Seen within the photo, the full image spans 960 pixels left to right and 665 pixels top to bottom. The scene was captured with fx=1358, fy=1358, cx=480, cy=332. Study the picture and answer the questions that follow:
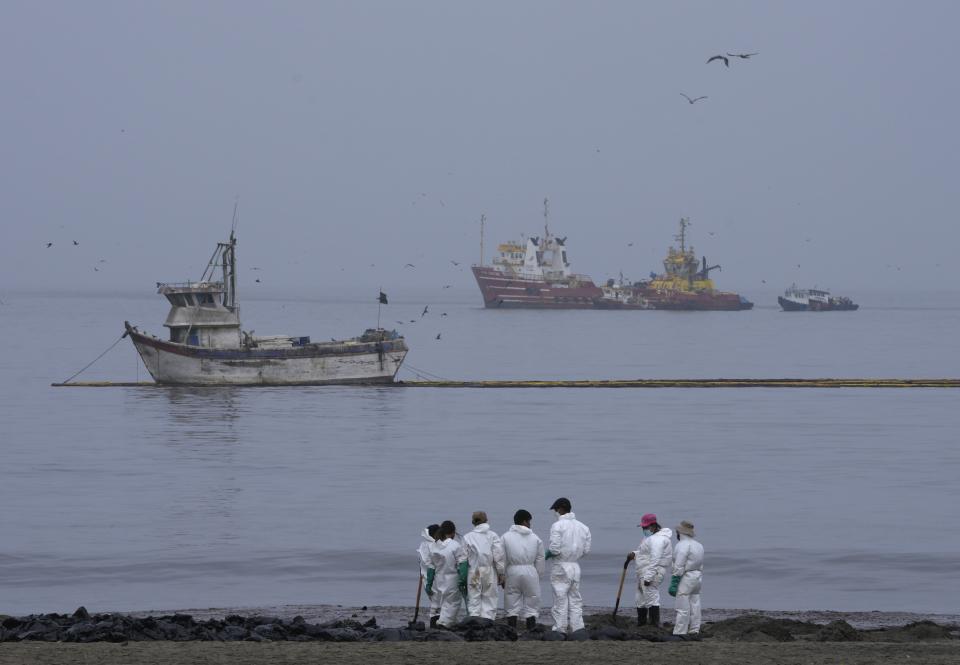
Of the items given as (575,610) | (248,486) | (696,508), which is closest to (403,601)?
(575,610)

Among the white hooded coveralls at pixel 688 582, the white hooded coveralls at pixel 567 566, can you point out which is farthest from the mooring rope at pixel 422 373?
the white hooded coveralls at pixel 688 582

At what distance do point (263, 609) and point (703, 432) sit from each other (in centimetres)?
3352

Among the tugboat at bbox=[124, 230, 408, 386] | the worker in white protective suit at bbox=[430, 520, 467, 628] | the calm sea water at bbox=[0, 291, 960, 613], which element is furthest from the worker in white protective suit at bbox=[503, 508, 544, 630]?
the tugboat at bbox=[124, 230, 408, 386]

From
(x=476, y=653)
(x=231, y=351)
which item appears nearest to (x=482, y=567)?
(x=476, y=653)

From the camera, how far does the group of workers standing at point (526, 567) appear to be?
15.9 meters

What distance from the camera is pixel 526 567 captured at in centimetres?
1603

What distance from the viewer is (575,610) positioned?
53.6 ft

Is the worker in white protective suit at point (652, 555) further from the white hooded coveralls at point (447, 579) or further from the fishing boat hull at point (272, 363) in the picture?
the fishing boat hull at point (272, 363)

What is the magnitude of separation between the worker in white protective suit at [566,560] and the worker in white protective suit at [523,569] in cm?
18

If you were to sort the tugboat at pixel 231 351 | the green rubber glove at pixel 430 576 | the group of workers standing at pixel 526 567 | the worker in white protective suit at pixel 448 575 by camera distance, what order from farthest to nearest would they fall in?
1. the tugboat at pixel 231 351
2. the green rubber glove at pixel 430 576
3. the worker in white protective suit at pixel 448 575
4. the group of workers standing at pixel 526 567

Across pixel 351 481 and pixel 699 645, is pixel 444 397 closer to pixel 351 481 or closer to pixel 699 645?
pixel 351 481

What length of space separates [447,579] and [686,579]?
2.85 m

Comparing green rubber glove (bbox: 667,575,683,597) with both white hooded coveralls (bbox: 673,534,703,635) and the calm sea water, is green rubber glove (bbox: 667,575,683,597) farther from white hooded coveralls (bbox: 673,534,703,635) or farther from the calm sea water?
the calm sea water

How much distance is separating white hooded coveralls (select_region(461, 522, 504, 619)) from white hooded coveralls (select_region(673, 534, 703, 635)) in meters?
2.09
